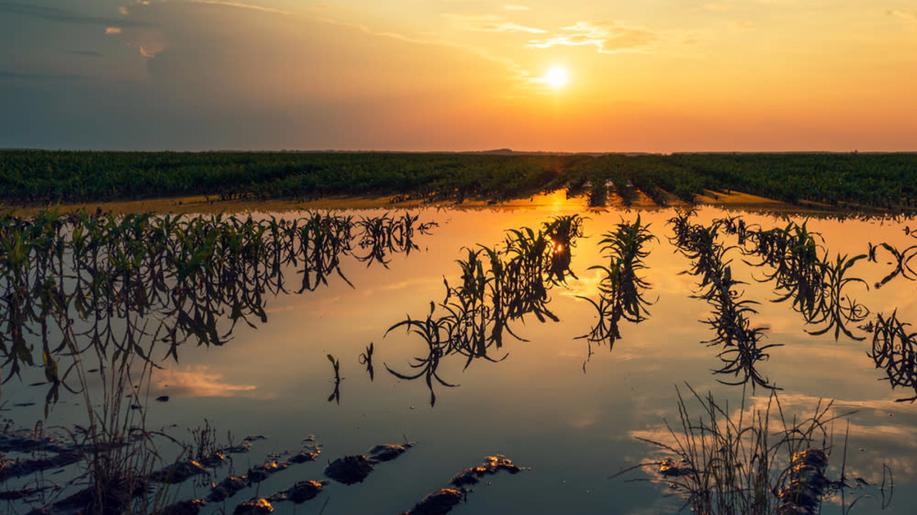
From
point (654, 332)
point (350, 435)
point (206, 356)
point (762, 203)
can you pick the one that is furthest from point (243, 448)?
point (762, 203)

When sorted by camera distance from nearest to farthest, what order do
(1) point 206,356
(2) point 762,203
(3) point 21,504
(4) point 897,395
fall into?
(3) point 21,504 < (4) point 897,395 < (1) point 206,356 < (2) point 762,203

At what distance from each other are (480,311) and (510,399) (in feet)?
9.10

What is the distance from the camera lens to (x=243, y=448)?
17.4 ft

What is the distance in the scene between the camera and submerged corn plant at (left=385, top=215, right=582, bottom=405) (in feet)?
24.8

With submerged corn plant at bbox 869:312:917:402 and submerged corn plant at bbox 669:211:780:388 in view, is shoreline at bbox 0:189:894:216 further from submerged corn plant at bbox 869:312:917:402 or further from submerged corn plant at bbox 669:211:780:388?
submerged corn plant at bbox 869:312:917:402

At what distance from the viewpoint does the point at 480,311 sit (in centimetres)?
910

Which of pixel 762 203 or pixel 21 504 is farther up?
pixel 762 203

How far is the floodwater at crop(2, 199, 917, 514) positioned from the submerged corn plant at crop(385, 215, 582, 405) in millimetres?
139

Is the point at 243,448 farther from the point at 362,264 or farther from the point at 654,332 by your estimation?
the point at 362,264

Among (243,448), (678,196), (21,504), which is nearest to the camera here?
(21,504)

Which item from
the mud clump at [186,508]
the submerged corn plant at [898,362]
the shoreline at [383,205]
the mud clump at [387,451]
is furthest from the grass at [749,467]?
the shoreline at [383,205]

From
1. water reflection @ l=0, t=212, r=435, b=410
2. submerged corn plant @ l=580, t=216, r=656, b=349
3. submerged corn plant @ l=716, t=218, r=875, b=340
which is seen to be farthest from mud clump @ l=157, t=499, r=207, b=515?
submerged corn plant @ l=716, t=218, r=875, b=340

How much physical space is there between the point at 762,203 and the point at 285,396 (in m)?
24.4

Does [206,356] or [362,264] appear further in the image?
[362,264]
